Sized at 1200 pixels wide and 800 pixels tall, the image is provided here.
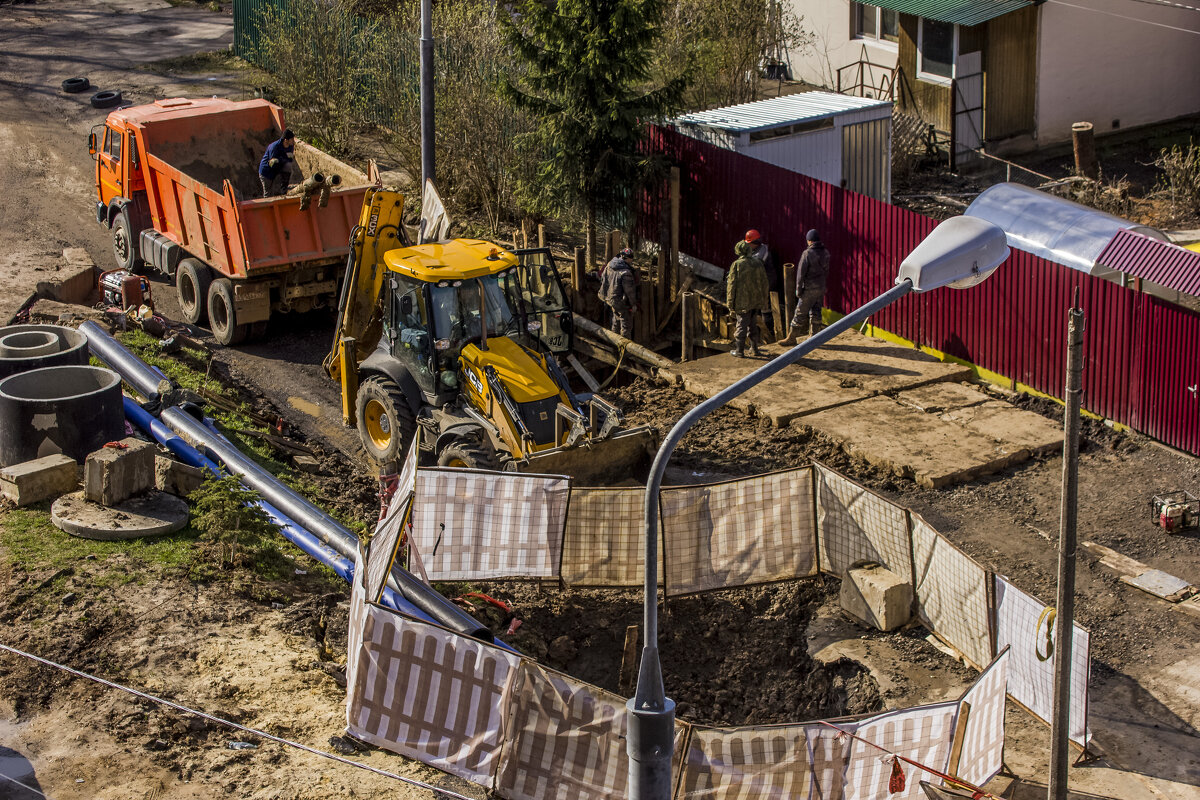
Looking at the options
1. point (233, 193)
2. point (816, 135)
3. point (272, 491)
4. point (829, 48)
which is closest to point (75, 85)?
Result: point (233, 193)

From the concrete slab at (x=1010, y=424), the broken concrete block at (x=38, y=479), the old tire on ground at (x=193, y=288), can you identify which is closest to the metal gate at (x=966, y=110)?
the concrete slab at (x=1010, y=424)

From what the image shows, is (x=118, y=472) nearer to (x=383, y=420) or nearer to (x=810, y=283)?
(x=383, y=420)

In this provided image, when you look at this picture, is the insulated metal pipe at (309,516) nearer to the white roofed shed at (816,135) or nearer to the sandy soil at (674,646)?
the sandy soil at (674,646)

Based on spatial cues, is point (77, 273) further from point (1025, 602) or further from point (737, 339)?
point (1025, 602)

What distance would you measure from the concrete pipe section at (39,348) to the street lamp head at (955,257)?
35.9 feet

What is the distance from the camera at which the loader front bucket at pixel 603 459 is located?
12484 millimetres

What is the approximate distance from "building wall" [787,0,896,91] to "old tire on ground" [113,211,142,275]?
49.5ft

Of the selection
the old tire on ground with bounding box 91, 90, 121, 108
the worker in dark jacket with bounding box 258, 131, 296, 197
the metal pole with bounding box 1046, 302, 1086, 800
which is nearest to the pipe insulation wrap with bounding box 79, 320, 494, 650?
the worker in dark jacket with bounding box 258, 131, 296, 197

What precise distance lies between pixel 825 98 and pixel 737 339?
6281 mm

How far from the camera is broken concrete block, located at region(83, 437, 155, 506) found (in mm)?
12289

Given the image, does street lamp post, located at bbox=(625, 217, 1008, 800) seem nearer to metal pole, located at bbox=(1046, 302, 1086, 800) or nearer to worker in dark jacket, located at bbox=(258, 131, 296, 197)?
metal pole, located at bbox=(1046, 302, 1086, 800)

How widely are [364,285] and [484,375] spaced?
2883 millimetres

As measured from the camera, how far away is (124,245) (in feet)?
66.3

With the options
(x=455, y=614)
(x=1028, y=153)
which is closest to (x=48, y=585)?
(x=455, y=614)
